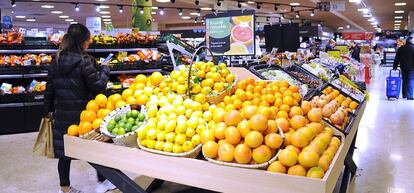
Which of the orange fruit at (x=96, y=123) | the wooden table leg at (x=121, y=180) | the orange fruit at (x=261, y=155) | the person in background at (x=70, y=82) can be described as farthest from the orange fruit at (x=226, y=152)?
the person in background at (x=70, y=82)

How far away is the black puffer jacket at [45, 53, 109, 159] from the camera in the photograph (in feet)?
11.0

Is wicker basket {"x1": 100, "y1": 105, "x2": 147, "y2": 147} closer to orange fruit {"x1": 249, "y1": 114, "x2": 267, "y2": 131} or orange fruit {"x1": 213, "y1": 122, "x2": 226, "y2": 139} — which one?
orange fruit {"x1": 213, "y1": 122, "x2": 226, "y2": 139}

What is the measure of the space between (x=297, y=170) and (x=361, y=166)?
9.86 feet

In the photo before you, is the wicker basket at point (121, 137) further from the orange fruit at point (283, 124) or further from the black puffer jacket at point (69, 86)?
the black puffer jacket at point (69, 86)

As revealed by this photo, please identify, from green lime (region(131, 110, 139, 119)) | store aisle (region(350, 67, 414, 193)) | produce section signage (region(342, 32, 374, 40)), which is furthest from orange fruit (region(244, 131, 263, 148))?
produce section signage (region(342, 32, 374, 40))

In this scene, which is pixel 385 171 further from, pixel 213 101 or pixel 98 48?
pixel 98 48

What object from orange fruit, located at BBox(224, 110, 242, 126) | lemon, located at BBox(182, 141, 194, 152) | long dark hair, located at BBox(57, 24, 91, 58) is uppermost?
long dark hair, located at BBox(57, 24, 91, 58)

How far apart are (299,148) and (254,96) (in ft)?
2.62

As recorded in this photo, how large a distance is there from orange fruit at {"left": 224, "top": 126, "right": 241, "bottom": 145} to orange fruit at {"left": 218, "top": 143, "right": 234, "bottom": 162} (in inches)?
1.1

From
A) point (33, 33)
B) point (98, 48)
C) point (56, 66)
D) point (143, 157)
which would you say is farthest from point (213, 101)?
point (33, 33)

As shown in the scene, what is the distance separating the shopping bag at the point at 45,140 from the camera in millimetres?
3629

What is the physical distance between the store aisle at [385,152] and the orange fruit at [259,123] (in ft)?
6.84

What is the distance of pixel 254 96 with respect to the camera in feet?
9.07

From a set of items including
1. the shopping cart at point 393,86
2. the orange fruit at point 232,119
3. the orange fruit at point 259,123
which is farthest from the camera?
the shopping cart at point 393,86
